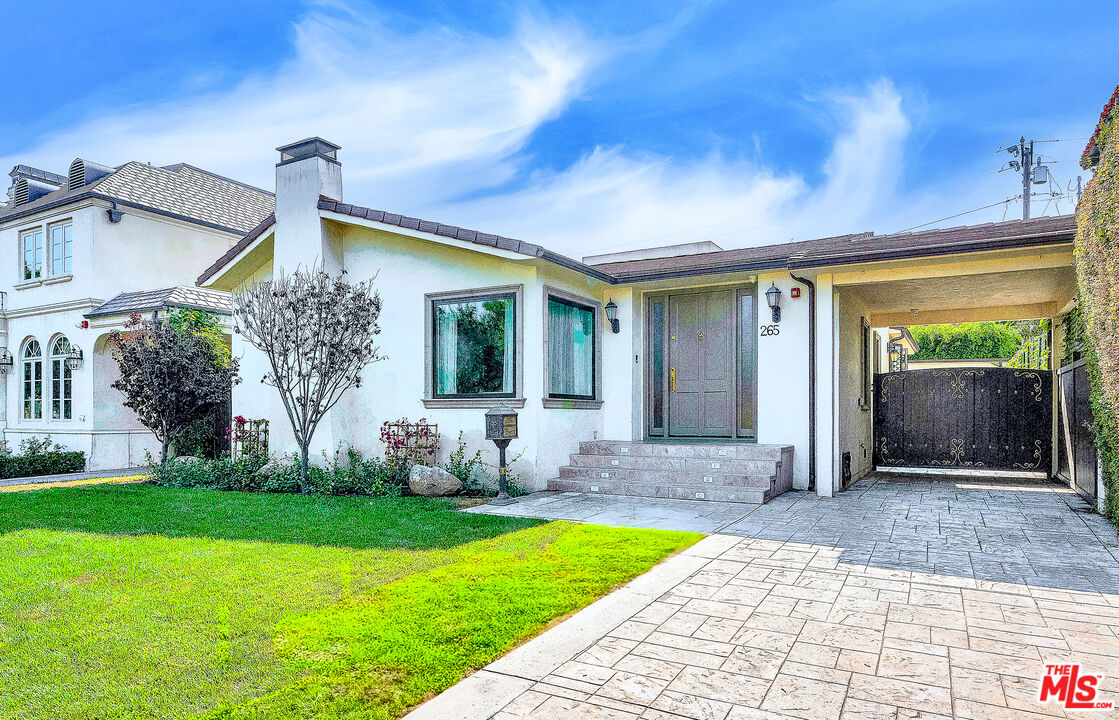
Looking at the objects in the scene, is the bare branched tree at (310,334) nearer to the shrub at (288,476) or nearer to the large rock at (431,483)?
the shrub at (288,476)

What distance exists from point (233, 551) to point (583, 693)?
3.67 m

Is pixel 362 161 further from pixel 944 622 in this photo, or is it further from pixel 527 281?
pixel 944 622

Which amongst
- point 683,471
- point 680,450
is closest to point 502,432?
point 683,471

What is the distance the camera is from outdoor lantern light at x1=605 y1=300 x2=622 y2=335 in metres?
10.4

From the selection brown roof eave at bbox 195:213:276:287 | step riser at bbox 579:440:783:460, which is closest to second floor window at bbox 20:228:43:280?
brown roof eave at bbox 195:213:276:287

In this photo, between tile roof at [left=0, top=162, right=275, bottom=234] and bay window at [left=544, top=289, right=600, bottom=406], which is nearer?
bay window at [left=544, top=289, right=600, bottom=406]

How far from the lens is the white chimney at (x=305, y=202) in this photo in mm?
10180

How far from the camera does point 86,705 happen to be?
8.99 feet

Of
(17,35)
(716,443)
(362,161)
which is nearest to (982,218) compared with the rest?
(716,443)

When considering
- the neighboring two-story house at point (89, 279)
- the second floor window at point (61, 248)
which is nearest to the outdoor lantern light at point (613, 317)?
the neighboring two-story house at point (89, 279)

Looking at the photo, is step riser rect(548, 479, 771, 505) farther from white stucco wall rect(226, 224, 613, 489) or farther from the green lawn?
the green lawn

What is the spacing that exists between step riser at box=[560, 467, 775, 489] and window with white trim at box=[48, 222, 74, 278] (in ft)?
40.9

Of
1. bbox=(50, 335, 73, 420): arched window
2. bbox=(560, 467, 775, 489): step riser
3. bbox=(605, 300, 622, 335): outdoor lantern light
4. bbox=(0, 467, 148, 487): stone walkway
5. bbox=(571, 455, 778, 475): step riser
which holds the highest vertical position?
bbox=(605, 300, 622, 335): outdoor lantern light

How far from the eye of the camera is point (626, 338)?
10375 millimetres
